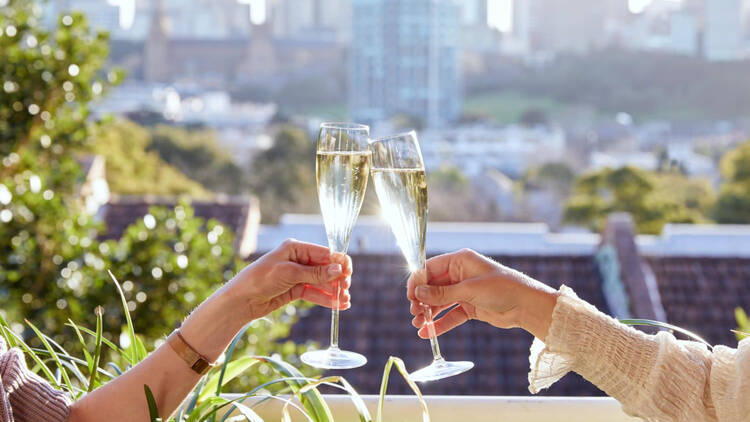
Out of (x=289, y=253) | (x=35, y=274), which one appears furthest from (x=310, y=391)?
(x=35, y=274)

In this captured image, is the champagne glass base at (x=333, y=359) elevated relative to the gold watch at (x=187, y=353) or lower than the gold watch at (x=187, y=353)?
lower

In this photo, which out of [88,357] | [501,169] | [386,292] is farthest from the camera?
[501,169]

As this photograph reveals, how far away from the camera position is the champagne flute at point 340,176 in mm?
948

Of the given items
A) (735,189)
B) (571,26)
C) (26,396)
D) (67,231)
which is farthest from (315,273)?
(571,26)

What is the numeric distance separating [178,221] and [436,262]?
1813 millimetres

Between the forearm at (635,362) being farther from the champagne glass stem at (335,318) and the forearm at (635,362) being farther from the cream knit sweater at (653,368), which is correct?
the champagne glass stem at (335,318)

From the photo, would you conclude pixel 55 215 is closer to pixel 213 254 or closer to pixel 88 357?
pixel 213 254

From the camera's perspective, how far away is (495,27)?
27.3 meters

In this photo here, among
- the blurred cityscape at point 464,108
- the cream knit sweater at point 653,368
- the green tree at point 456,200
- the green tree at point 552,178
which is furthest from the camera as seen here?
the green tree at point 552,178

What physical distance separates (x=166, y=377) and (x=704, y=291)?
6223 millimetres

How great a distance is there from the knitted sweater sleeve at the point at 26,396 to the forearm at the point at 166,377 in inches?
0.9

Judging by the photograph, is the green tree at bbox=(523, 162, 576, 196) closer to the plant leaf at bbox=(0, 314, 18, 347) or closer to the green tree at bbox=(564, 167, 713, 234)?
the green tree at bbox=(564, 167, 713, 234)

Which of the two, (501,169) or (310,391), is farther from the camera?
(501,169)

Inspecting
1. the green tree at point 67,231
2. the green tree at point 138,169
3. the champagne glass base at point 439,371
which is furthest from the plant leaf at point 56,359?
the green tree at point 138,169
